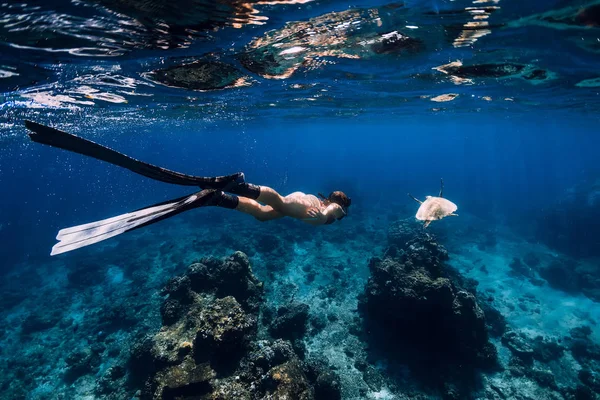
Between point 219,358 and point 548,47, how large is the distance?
51.1ft

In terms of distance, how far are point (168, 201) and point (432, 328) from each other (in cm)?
1123

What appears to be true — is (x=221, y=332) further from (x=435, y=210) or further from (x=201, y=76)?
(x=201, y=76)

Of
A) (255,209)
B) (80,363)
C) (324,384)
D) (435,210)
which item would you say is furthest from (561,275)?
(80,363)

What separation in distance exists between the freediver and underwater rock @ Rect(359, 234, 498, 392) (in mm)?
6366

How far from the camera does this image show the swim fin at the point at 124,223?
4145mm

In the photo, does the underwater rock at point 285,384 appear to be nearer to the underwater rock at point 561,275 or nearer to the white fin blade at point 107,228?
the white fin blade at point 107,228

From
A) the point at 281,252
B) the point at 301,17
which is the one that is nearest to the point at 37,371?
the point at 281,252

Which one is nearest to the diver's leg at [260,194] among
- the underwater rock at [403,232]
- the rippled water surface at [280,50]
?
the rippled water surface at [280,50]

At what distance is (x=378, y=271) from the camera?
46.0 feet

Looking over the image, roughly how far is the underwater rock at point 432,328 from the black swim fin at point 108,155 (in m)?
9.13

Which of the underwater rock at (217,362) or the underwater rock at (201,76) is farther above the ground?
the underwater rock at (201,76)

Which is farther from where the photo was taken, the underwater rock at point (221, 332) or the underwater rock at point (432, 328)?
the underwater rock at point (432, 328)

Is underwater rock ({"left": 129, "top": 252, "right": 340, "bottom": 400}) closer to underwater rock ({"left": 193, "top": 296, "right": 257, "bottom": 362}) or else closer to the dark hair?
underwater rock ({"left": 193, "top": 296, "right": 257, "bottom": 362})

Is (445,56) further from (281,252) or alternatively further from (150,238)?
(150,238)
